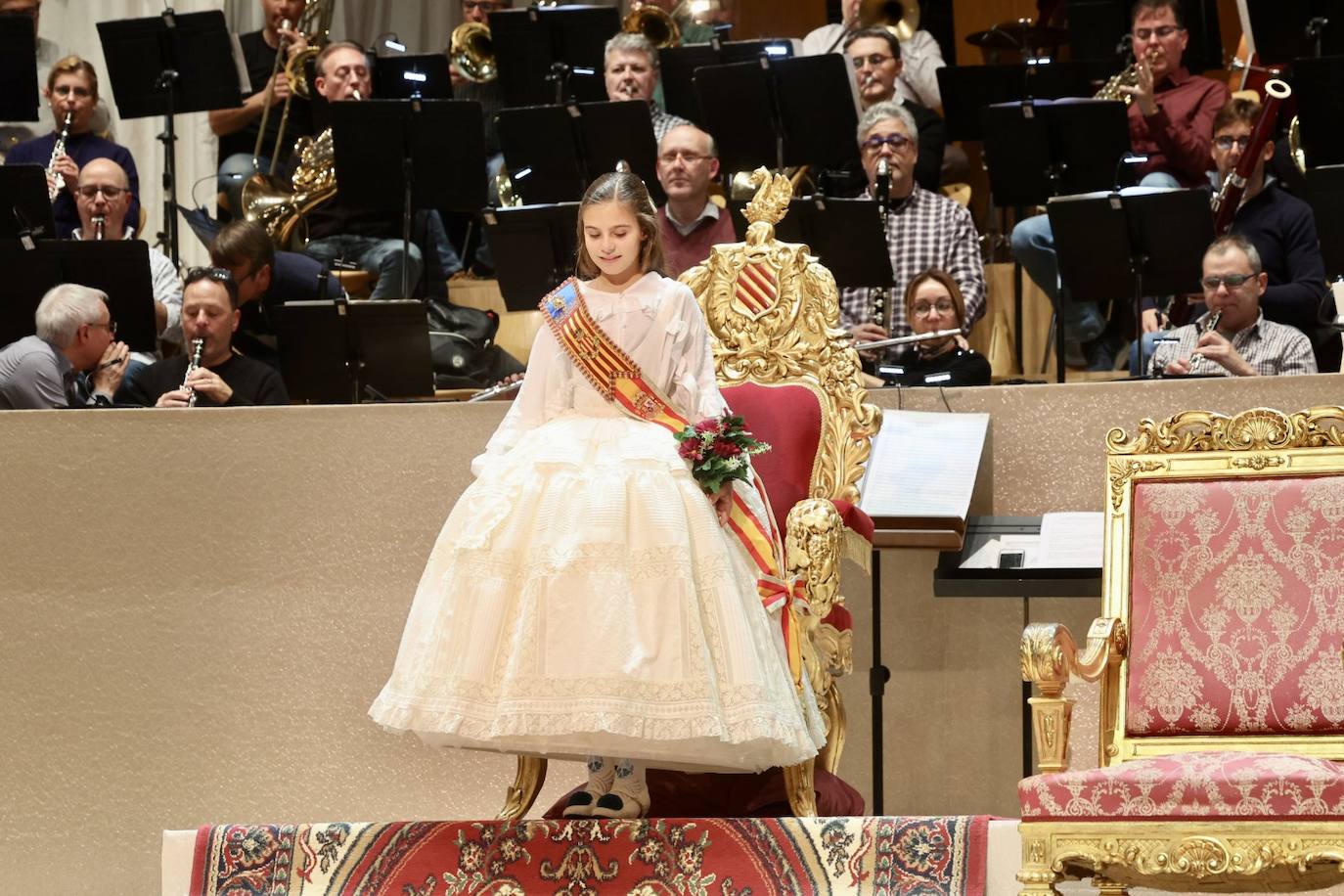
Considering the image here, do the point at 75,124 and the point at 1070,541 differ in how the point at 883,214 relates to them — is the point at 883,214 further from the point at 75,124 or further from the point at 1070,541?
the point at 75,124

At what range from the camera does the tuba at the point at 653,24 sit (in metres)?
7.91

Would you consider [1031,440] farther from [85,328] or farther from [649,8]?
[649,8]

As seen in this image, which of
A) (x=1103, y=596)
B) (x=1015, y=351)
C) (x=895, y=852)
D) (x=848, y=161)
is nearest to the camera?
(x=895, y=852)

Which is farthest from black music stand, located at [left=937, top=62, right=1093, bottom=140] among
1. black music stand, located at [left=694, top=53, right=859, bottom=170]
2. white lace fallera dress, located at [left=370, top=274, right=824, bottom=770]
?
white lace fallera dress, located at [left=370, top=274, right=824, bottom=770]

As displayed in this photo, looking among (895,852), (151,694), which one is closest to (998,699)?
(895,852)

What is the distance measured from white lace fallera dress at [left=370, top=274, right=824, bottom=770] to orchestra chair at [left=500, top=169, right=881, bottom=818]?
0.87ft

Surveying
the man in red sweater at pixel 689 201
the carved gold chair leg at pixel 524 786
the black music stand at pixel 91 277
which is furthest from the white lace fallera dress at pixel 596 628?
the man in red sweater at pixel 689 201

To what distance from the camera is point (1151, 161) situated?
6.59m

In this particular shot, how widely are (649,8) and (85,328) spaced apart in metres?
3.39

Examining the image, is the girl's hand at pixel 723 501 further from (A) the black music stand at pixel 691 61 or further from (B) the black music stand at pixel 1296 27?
(B) the black music stand at pixel 1296 27

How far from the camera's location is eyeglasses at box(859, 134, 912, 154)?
6137mm

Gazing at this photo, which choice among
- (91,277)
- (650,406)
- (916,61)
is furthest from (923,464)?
(916,61)

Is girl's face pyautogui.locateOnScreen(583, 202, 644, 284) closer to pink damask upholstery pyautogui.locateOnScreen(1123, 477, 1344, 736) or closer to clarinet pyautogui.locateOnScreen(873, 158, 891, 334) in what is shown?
pink damask upholstery pyautogui.locateOnScreen(1123, 477, 1344, 736)

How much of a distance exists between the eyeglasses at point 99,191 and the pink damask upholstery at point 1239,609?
3.98 meters
